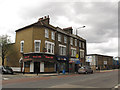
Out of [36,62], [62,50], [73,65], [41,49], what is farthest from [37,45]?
[73,65]

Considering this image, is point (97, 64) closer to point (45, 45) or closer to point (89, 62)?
point (89, 62)

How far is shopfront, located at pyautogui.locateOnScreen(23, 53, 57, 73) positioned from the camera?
26.6 metres

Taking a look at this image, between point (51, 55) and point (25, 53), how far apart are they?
16.9 ft

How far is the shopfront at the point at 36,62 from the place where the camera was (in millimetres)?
26556

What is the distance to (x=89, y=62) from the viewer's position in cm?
4975

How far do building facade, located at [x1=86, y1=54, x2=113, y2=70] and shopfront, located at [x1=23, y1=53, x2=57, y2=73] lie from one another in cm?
2384

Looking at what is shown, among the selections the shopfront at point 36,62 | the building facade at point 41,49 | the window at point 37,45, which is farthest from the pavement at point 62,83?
the window at point 37,45

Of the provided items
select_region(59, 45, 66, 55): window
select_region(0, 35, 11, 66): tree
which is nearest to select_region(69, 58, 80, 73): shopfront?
select_region(59, 45, 66, 55): window

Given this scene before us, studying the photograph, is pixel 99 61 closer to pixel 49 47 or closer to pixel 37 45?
pixel 49 47

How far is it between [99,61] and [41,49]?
Result: 33.4 metres

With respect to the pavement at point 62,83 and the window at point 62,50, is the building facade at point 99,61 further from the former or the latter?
the pavement at point 62,83

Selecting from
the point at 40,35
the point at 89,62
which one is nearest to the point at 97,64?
the point at 89,62

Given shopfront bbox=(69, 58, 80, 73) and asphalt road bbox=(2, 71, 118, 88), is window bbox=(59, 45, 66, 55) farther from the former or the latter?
asphalt road bbox=(2, 71, 118, 88)

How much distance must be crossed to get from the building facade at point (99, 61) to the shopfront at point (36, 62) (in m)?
23.8
